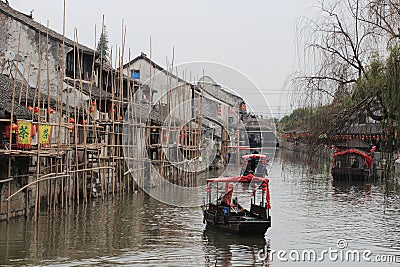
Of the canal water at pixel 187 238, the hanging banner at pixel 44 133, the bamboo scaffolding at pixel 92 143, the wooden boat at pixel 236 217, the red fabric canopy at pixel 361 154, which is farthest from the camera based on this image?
the red fabric canopy at pixel 361 154

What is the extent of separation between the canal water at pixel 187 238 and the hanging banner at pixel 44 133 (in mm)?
2003

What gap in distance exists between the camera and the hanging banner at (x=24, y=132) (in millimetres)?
13161

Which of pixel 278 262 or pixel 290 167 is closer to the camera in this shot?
pixel 278 262

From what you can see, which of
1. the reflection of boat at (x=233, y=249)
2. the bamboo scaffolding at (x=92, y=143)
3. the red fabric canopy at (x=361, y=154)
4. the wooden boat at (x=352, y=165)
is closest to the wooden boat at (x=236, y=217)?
the reflection of boat at (x=233, y=249)

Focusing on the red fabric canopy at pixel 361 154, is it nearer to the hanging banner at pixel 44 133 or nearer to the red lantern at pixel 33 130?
the hanging banner at pixel 44 133

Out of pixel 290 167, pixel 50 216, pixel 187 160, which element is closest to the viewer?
pixel 50 216

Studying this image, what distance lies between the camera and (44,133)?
1389 cm

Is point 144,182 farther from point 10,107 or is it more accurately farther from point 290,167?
point 290,167

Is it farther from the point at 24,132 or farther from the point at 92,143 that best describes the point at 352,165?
the point at 24,132

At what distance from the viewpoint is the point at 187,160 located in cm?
2505

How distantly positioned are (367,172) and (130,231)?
15793 mm

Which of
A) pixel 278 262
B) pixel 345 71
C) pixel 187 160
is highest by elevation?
pixel 345 71

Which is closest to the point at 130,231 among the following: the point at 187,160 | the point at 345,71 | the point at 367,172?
the point at 345,71

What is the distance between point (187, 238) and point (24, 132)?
4.44 metres
